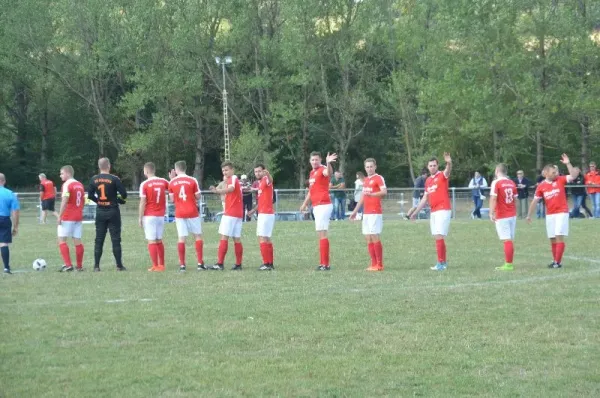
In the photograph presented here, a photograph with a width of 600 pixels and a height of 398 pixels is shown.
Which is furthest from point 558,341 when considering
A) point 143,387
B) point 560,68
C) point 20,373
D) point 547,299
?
point 560,68

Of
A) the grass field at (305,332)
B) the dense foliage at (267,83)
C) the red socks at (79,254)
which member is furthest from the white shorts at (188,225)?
the dense foliage at (267,83)

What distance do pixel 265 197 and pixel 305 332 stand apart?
791cm

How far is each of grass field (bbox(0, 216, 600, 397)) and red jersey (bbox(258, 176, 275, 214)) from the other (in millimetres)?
1122

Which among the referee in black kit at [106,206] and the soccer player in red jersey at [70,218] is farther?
the soccer player in red jersey at [70,218]

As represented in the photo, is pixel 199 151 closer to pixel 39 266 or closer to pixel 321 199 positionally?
pixel 39 266

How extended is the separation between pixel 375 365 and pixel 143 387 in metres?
2.02

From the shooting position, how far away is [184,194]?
18.1 metres

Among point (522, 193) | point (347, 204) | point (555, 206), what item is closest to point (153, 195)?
point (555, 206)

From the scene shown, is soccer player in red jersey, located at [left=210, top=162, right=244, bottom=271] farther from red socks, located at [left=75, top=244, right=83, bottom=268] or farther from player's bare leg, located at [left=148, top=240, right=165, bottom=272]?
red socks, located at [left=75, top=244, right=83, bottom=268]

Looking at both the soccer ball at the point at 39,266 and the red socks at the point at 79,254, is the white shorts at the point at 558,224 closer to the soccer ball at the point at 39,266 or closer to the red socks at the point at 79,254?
the red socks at the point at 79,254

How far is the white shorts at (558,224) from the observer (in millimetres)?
17359

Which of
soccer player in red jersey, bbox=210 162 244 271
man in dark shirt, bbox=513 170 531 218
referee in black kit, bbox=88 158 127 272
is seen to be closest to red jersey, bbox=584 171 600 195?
man in dark shirt, bbox=513 170 531 218

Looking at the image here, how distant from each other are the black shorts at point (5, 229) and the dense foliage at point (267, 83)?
3686 cm

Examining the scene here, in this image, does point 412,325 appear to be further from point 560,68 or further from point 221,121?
point 221,121
